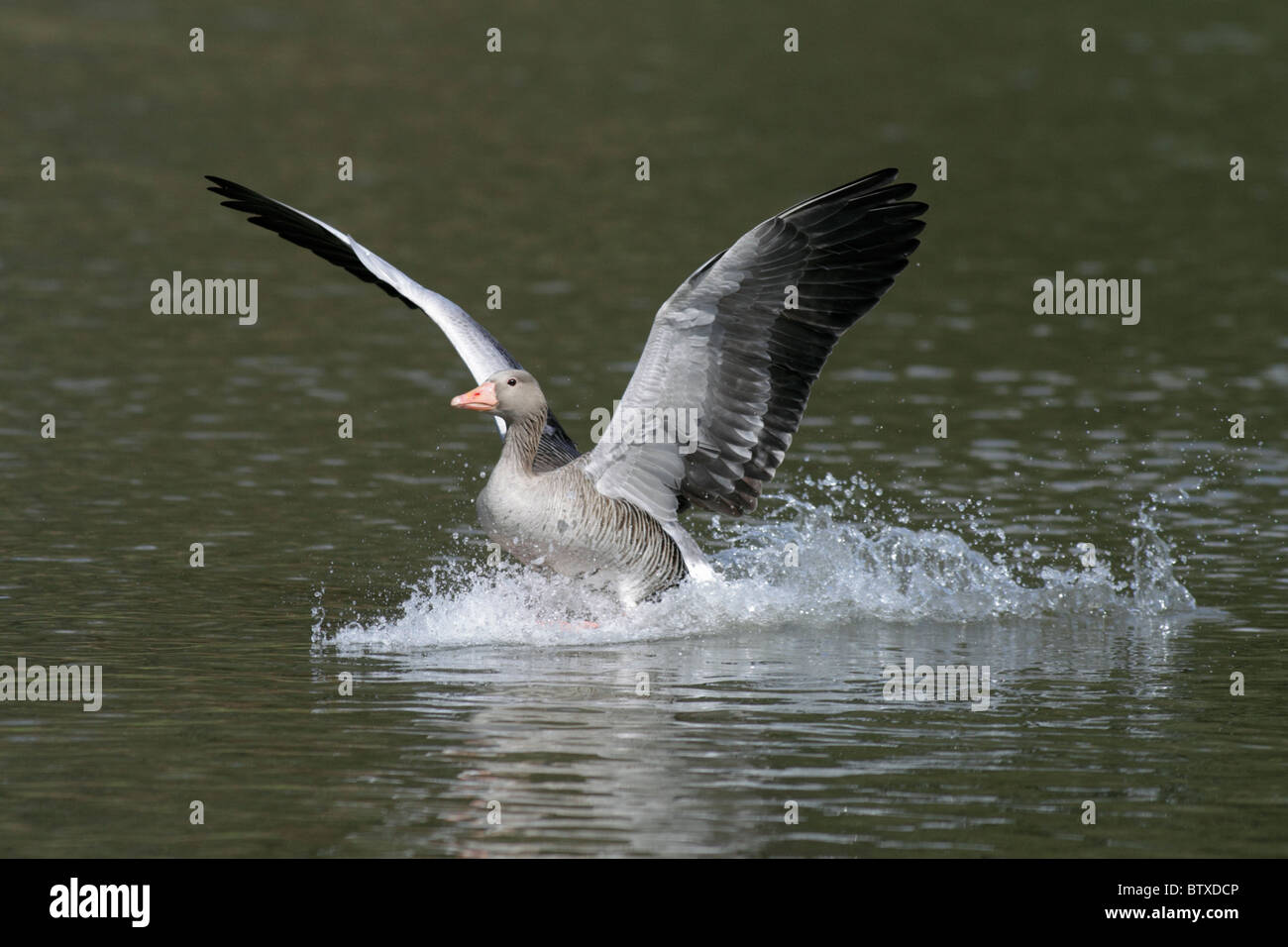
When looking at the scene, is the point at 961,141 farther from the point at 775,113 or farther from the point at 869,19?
the point at 869,19

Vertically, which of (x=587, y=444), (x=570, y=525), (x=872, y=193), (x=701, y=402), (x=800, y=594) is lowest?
(x=800, y=594)

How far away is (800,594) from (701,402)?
5.73 feet

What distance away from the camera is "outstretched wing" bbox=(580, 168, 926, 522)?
13648mm

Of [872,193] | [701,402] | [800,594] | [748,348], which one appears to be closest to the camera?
[872,193]

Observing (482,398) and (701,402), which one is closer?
(482,398)

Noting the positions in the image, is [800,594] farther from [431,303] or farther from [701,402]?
[431,303]

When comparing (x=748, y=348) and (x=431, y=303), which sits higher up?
(x=431, y=303)

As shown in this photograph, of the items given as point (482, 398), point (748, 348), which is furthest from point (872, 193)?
point (482, 398)

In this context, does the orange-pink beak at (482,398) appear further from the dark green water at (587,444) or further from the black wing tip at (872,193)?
the black wing tip at (872,193)

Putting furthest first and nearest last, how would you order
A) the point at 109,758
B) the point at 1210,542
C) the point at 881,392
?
the point at 881,392 < the point at 1210,542 < the point at 109,758

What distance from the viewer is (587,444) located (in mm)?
20766

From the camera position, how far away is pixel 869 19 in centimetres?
5600

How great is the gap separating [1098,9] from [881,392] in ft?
121
